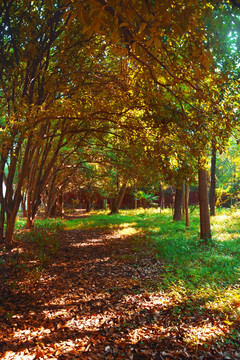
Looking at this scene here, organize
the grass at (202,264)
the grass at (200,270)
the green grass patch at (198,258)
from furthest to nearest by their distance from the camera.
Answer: the green grass patch at (198,258) < the grass at (202,264) < the grass at (200,270)

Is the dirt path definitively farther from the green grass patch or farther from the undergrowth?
the green grass patch

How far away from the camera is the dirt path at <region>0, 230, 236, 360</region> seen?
309 cm

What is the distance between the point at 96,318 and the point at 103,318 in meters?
0.11

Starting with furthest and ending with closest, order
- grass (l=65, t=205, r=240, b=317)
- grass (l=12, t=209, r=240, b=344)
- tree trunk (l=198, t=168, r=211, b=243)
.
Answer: tree trunk (l=198, t=168, r=211, b=243) → grass (l=65, t=205, r=240, b=317) → grass (l=12, t=209, r=240, b=344)

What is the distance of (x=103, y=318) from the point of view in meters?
3.90

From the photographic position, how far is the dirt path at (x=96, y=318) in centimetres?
309

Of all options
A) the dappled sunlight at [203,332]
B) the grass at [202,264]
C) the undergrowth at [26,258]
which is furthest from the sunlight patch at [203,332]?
the undergrowth at [26,258]

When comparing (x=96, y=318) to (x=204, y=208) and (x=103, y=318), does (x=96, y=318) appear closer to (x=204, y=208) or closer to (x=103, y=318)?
(x=103, y=318)

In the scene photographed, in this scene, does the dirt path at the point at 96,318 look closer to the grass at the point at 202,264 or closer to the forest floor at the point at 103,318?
the forest floor at the point at 103,318

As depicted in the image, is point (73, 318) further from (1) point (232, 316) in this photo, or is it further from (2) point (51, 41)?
(2) point (51, 41)

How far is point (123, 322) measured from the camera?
12.3 ft

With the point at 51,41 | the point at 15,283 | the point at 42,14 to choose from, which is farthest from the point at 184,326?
the point at 42,14

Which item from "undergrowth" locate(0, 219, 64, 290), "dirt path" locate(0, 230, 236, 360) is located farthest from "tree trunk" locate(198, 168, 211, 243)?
"undergrowth" locate(0, 219, 64, 290)

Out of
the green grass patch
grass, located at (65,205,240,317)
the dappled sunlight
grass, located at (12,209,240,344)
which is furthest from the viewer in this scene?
the green grass patch
